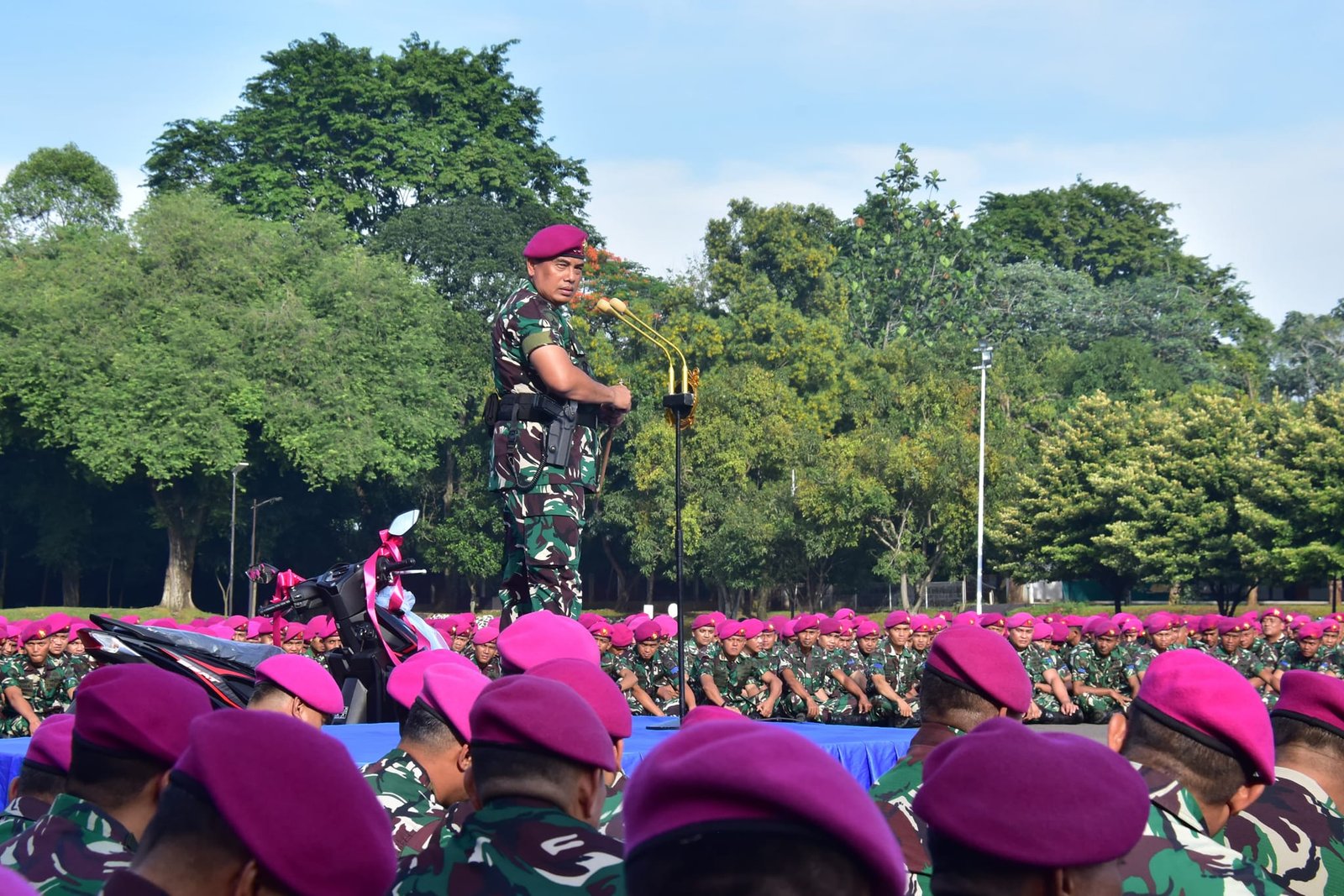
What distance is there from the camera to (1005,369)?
58906 mm

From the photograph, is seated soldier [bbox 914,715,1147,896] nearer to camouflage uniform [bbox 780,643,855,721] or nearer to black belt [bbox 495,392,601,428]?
black belt [bbox 495,392,601,428]

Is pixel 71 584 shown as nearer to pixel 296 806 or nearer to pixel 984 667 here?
pixel 984 667

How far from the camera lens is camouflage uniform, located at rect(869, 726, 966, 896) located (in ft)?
12.8

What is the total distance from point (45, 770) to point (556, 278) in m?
4.00

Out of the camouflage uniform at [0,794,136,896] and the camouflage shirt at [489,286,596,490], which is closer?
the camouflage uniform at [0,794,136,896]

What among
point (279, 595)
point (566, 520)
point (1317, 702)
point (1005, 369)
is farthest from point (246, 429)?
point (1317, 702)

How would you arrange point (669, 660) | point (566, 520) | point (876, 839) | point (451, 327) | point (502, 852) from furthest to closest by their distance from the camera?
1. point (451, 327)
2. point (669, 660)
3. point (566, 520)
4. point (502, 852)
5. point (876, 839)

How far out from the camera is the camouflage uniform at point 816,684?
16719mm

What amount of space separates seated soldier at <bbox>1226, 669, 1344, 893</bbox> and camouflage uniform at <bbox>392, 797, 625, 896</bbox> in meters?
1.97

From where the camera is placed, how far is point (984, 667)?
14.8ft

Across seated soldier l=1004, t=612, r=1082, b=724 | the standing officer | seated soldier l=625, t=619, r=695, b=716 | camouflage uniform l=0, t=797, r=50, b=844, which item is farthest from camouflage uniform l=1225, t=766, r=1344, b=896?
seated soldier l=1004, t=612, r=1082, b=724

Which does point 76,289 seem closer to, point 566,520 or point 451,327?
point 451,327

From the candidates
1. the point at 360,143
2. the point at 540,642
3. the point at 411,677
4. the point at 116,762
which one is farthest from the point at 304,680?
the point at 360,143

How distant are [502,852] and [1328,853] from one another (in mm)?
2308
